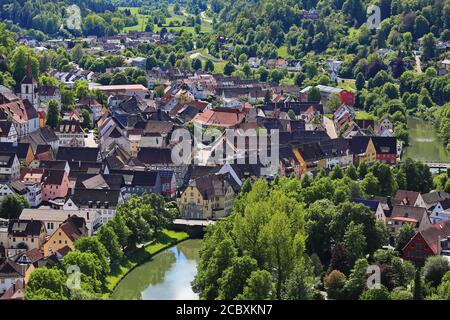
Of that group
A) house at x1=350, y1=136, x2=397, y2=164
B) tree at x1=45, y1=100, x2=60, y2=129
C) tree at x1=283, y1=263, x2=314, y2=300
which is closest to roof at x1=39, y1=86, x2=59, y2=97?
tree at x1=45, y1=100, x2=60, y2=129

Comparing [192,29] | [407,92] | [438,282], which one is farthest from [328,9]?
[438,282]

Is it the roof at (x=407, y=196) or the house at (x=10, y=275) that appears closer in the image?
the house at (x=10, y=275)

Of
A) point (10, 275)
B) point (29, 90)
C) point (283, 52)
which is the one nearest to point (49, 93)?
point (29, 90)

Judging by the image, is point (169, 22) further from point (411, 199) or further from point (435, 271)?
point (435, 271)

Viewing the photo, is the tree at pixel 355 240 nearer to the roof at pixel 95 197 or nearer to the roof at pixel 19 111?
the roof at pixel 95 197

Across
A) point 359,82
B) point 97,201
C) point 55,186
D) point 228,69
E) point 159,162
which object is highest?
point 228,69

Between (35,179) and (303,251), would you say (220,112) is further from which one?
(303,251)

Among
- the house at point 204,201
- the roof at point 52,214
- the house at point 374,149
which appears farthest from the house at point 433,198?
the roof at point 52,214

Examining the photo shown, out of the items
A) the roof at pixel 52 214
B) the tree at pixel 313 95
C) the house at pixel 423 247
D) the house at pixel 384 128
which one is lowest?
the house at pixel 423 247
